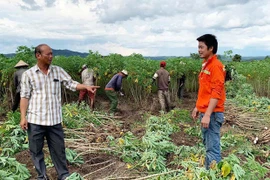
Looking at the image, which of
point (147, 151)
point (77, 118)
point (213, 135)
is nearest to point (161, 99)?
point (77, 118)

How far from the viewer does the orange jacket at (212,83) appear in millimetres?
3906

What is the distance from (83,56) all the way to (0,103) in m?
3.40

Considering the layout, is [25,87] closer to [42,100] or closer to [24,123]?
[42,100]

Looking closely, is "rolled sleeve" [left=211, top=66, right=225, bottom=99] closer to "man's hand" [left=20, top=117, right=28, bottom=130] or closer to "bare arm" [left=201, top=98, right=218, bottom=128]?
"bare arm" [left=201, top=98, right=218, bottom=128]

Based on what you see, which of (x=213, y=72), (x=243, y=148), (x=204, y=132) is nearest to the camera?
(x=213, y=72)

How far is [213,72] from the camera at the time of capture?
12.9 feet

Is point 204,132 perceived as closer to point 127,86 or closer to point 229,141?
point 229,141

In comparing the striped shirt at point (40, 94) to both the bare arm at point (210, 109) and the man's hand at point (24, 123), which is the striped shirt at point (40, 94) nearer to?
the man's hand at point (24, 123)

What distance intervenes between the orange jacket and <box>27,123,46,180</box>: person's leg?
2115 millimetres

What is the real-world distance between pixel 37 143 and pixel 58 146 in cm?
29

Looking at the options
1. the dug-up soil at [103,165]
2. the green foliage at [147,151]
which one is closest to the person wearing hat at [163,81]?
the dug-up soil at [103,165]

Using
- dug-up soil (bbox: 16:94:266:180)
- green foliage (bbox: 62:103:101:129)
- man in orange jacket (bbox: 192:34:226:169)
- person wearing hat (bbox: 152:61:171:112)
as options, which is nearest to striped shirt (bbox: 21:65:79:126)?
dug-up soil (bbox: 16:94:266:180)

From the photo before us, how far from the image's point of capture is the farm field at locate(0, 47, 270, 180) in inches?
190

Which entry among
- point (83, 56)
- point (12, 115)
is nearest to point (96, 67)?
point (83, 56)
